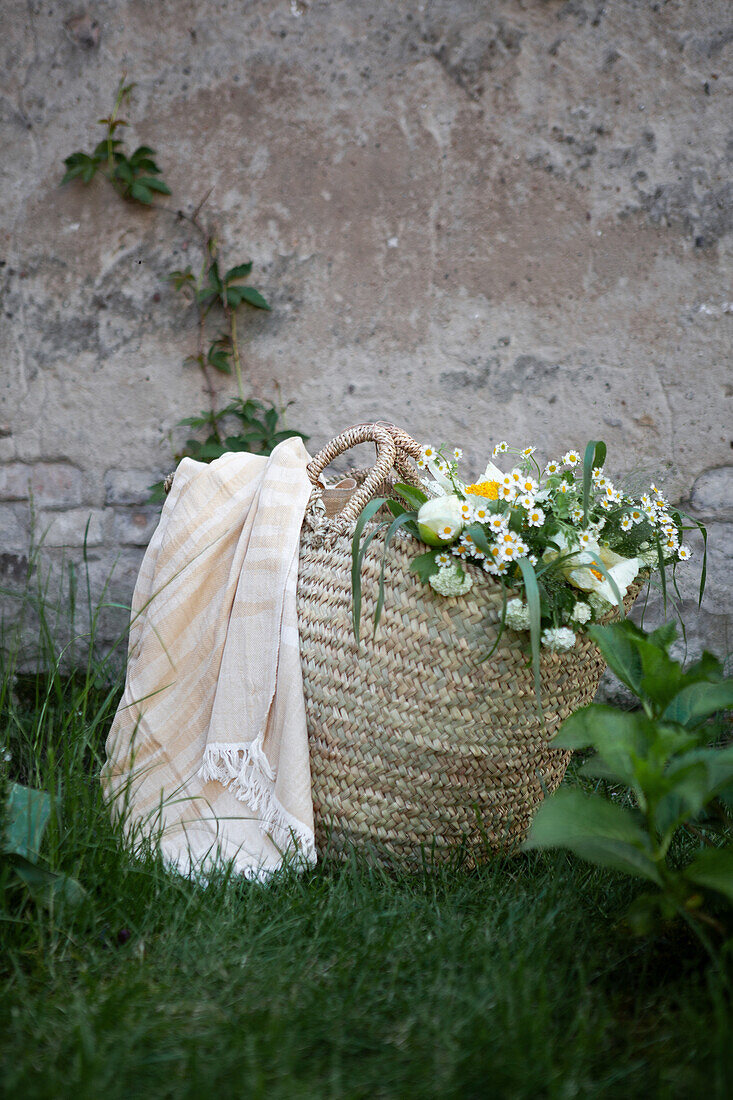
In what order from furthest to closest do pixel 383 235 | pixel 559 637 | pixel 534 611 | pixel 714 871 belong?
pixel 383 235 → pixel 559 637 → pixel 534 611 → pixel 714 871

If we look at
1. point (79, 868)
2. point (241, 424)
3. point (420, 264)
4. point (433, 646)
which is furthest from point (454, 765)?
point (420, 264)

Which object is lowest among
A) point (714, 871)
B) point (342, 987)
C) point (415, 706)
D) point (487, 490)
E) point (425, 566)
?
point (342, 987)

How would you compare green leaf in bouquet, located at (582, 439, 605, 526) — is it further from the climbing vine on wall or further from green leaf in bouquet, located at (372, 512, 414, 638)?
the climbing vine on wall

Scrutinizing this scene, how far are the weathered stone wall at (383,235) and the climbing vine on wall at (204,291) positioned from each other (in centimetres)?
4

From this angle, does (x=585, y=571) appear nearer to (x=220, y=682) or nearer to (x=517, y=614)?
(x=517, y=614)

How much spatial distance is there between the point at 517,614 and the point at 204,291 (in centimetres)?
150

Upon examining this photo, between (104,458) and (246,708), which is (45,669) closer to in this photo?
(104,458)

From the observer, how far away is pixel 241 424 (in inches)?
92.0

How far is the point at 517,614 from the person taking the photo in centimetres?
130

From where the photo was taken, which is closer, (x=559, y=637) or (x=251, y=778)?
(x=559, y=637)

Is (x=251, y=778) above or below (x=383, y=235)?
below

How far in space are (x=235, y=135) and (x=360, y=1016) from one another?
2.27 meters

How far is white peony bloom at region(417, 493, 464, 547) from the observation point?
134 centimetres

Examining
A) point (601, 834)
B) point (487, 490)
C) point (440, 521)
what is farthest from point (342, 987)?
point (487, 490)
